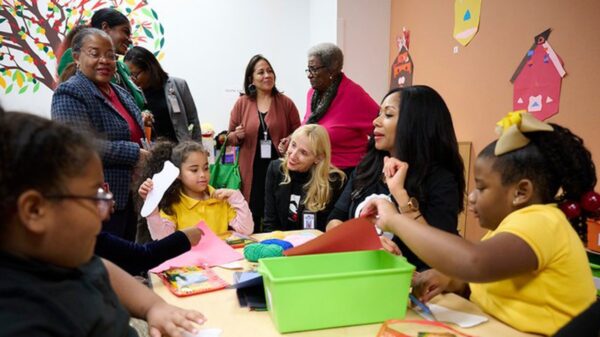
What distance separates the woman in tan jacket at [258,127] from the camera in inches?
128

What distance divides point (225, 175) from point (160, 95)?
0.75 meters

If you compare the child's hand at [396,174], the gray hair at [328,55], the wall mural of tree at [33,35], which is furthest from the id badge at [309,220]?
the wall mural of tree at [33,35]

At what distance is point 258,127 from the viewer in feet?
10.7

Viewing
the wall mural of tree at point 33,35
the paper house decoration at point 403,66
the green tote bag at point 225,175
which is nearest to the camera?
the green tote bag at point 225,175

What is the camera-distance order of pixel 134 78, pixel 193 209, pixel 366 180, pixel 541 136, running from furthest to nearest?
pixel 134 78 → pixel 193 209 → pixel 366 180 → pixel 541 136

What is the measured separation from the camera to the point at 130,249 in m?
1.26

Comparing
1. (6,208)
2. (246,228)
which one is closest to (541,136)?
(6,208)

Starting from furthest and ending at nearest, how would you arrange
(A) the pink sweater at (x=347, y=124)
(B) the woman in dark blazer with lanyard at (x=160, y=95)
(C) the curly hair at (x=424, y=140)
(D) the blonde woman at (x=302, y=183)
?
(B) the woman in dark blazer with lanyard at (x=160, y=95) → (A) the pink sweater at (x=347, y=124) → (D) the blonde woman at (x=302, y=183) → (C) the curly hair at (x=424, y=140)

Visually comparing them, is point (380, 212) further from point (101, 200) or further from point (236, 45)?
point (236, 45)

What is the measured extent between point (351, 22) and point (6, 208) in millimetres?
3719

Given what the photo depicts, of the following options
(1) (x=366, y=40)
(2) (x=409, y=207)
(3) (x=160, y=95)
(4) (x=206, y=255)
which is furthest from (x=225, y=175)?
(2) (x=409, y=207)

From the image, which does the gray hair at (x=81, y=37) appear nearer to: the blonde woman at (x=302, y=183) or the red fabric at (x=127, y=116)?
the red fabric at (x=127, y=116)

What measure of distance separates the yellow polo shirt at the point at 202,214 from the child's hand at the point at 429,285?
997 mm

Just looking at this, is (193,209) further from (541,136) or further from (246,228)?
(541,136)
